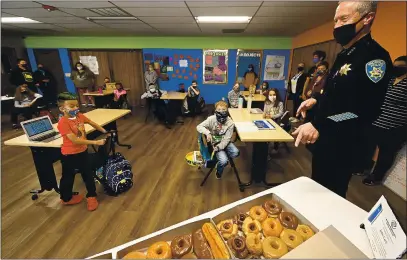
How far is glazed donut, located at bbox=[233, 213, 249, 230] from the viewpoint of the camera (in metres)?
0.82

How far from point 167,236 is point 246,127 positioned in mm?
1976

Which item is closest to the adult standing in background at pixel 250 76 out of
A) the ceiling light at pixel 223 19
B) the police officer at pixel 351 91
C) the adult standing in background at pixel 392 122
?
the ceiling light at pixel 223 19

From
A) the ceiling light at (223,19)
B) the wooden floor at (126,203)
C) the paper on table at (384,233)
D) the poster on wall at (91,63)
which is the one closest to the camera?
the paper on table at (384,233)

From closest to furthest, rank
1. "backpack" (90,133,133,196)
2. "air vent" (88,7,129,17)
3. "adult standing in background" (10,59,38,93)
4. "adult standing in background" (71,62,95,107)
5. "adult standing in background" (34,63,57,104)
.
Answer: "backpack" (90,133,133,196) < "air vent" (88,7,129,17) < "adult standing in background" (10,59,38,93) < "adult standing in background" (34,63,57,104) < "adult standing in background" (71,62,95,107)

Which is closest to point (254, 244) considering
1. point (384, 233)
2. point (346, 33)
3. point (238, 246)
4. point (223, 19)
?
point (238, 246)

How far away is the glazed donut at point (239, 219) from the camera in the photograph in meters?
0.82

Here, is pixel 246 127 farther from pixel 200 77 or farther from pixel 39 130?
pixel 200 77

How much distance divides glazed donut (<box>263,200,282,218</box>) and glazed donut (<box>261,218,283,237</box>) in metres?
0.04

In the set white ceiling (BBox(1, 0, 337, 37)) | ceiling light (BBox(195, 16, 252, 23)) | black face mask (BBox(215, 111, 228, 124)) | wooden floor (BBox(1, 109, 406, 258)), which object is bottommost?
wooden floor (BBox(1, 109, 406, 258))

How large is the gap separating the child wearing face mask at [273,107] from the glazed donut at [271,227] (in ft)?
7.89

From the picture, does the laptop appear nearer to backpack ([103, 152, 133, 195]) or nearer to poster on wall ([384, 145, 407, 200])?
backpack ([103, 152, 133, 195])

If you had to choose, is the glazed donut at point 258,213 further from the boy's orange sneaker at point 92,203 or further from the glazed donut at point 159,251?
the boy's orange sneaker at point 92,203

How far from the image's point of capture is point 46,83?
6.76 meters

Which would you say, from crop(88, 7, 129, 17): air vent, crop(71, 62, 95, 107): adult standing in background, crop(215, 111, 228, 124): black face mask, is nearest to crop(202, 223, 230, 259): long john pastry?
crop(215, 111, 228, 124): black face mask
